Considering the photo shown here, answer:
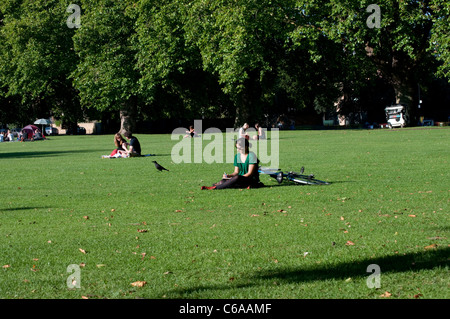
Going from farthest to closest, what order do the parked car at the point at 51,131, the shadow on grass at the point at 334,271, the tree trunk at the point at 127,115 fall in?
the parked car at the point at 51,131, the tree trunk at the point at 127,115, the shadow on grass at the point at 334,271

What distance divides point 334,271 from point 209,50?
4236 cm

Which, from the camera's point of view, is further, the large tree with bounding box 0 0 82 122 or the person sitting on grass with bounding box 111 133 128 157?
the large tree with bounding box 0 0 82 122

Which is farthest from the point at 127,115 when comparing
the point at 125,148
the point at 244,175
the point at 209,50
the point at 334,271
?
the point at 334,271

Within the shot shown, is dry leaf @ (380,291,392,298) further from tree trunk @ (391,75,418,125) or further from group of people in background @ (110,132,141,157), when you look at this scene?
tree trunk @ (391,75,418,125)

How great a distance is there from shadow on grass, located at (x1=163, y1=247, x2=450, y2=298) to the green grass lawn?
0.01 m

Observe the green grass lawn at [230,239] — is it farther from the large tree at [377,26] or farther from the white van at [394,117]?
the white van at [394,117]

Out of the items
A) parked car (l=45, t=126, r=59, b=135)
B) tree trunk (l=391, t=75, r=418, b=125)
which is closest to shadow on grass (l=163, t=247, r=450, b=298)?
tree trunk (l=391, t=75, r=418, b=125)

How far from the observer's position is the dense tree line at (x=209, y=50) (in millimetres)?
45125

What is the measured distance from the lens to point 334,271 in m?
6.41

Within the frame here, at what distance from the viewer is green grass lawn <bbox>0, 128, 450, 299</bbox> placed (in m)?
6.02

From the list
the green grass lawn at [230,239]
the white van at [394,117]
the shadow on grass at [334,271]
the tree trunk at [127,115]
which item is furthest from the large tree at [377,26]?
the shadow on grass at [334,271]

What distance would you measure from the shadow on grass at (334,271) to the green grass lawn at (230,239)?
0.04ft

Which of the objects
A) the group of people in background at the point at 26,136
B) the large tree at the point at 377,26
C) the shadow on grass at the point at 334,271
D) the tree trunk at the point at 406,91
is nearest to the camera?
the shadow on grass at the point at 334,271

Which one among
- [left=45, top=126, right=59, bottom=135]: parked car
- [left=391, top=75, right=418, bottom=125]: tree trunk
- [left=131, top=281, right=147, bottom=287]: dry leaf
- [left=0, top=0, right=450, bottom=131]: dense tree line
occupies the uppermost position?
[left=0, top=0, right=450, bottom=131]: dense tree line
